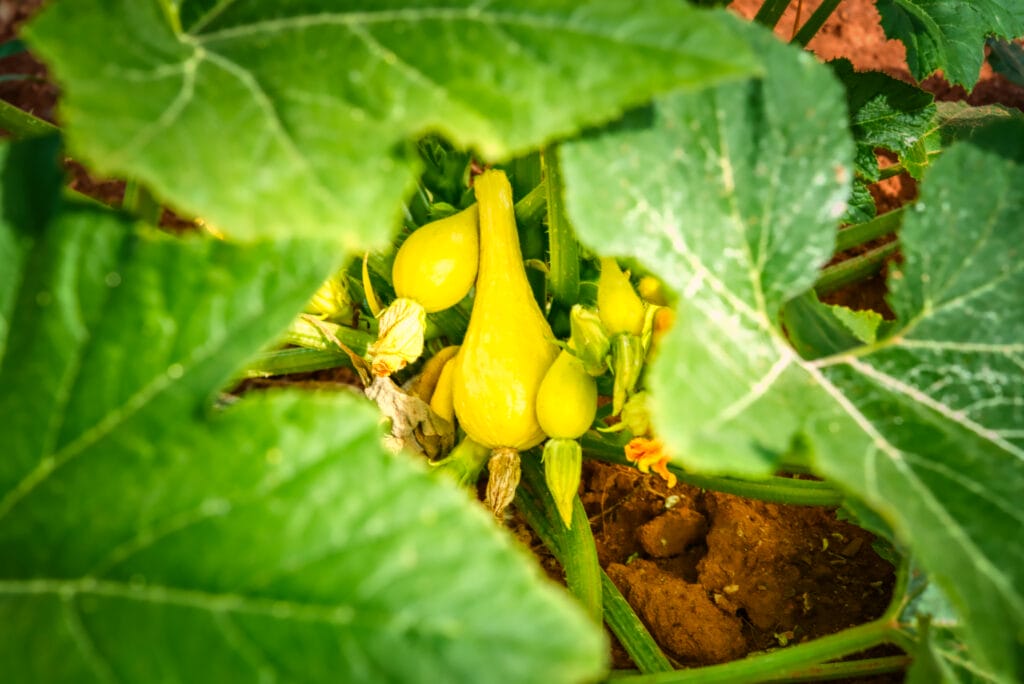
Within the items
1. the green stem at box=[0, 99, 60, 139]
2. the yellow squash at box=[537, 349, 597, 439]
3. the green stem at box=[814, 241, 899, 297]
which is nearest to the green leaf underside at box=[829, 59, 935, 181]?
the green stem at box=[814, 241, 899, 297]

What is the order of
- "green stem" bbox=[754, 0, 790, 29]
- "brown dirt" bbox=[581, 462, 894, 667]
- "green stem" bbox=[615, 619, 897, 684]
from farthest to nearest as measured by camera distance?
"green stem" bbox=[754, 0, 790, 29], "brown dirt" bbox=[581, 462, 894, 667], "green stem" bbox=[615, 619, 897, 684]

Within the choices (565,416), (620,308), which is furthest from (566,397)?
(620,308)

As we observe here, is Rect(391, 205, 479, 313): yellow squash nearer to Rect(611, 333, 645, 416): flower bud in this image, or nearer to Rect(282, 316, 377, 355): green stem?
Rect(282, 316, 377, 355): green stem

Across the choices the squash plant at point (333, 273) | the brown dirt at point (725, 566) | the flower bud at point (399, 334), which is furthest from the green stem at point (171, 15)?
the brown dirt at point (725, 566)

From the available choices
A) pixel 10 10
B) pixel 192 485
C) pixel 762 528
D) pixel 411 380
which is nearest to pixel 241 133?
pixel 192 485

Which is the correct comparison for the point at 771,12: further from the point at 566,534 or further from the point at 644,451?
the point at 566,534

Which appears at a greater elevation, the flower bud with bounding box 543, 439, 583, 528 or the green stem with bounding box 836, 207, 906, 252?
the green stem with bounding box 836, 207, 906, 252
